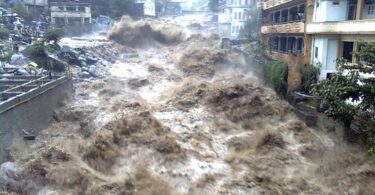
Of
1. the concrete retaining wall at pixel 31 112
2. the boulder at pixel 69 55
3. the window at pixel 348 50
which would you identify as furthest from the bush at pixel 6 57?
the window at pixel 348 50

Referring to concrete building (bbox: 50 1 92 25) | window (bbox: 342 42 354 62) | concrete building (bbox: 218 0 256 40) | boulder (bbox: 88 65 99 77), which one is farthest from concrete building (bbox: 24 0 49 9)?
window (bbox: 342 42 354 62)

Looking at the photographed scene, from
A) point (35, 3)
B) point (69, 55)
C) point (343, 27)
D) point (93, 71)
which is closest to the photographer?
point (343, 27)

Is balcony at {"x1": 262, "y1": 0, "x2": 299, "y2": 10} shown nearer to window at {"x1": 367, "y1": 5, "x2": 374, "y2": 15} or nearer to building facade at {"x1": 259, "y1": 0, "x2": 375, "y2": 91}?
building facade at {"x1": 259, "y1": 0, "x2": 375, "y2": 91}

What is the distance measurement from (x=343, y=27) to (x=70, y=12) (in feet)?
114

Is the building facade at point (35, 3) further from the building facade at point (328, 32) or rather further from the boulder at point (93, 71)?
the building facade at point (328, 32)

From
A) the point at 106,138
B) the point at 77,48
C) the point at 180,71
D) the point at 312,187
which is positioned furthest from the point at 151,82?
the point at 312,187

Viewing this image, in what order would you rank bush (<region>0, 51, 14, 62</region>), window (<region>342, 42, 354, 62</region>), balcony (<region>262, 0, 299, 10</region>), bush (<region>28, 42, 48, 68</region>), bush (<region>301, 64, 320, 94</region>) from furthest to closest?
balcony (<region>262, 0, 299, 10</region>) < bush (<region>28, 42, 48, 68</region>) < bush (<region>0, 51, 14, 62</region>) < bush (<region>301, 64, 320, 94</region>) < window (<region>342, 42, 354, 62</region>)

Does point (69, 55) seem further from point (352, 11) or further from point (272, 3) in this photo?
point (352, 11)

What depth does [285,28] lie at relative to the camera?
70.5 ft

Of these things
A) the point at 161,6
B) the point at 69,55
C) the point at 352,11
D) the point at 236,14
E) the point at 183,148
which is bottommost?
the point at 183,148

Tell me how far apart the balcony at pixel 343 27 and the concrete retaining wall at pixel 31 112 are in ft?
43.1

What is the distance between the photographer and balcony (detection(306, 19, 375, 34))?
13172 mm

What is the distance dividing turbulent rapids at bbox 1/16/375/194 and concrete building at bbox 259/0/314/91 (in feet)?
7.13

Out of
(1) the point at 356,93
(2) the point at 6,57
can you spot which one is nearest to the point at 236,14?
(2) the point at 6,57
